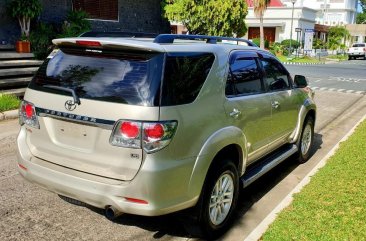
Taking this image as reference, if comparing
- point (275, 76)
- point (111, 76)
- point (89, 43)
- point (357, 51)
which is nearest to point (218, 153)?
point (111, 76)

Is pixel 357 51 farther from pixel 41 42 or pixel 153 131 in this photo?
pixel 153 131

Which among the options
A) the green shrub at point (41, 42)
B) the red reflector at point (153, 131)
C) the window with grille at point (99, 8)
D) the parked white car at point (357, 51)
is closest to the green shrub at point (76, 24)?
the green shrub at point (41, 42)

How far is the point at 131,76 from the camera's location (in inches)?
132

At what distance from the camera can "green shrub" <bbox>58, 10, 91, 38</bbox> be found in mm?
14023

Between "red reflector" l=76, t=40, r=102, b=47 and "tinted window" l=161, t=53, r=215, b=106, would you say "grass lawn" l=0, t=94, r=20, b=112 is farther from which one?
"tinted window" l=161, t=53, r=215, b=106

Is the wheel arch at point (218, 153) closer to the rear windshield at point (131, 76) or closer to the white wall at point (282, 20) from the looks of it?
the rear windshield at point (131, 76)

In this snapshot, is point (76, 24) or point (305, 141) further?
point (76, 24)

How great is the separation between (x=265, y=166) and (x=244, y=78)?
1222 millimetres

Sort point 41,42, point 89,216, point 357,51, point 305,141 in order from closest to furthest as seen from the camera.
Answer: point 89,216 → point 305,141 → point 41,42 → point 357,51

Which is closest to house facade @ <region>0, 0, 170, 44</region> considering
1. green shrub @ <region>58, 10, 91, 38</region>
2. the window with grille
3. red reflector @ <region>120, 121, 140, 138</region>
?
the window with grille

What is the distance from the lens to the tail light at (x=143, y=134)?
127 inches

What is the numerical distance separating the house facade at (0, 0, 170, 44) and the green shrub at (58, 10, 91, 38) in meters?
0.54

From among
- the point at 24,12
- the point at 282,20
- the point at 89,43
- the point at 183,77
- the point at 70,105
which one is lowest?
the point at 70,105

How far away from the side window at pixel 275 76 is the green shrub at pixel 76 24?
9890mm
